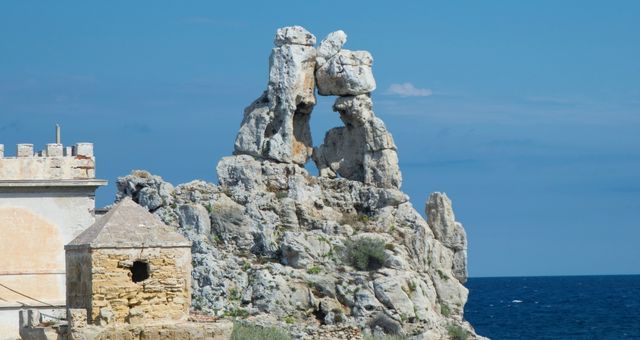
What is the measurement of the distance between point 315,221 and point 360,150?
4153 millimetres

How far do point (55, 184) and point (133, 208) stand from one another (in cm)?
754

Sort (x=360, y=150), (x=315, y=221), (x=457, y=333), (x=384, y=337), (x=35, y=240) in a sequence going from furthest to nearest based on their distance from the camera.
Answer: (x=360, y=150) < (x=315, y=221) < (x=457, y=333) < (x=384, y=337) < (x=35, y=240)

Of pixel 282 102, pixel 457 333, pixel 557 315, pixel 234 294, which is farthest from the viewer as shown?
pixel 557 315

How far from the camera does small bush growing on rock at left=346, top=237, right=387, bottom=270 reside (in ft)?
168

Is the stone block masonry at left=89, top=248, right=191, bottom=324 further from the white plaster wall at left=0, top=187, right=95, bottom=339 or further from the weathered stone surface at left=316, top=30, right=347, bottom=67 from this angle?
the weathered stone surface at left=316, top=30, right=347, bottom=67

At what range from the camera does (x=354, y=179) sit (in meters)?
56.5

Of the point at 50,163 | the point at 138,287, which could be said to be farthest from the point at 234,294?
the point at 138,287

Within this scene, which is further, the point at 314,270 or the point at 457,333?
the point at 457,333

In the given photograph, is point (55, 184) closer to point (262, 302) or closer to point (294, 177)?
point (262, 302)

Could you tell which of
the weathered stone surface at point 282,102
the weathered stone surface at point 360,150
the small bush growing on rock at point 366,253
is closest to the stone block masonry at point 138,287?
the small bush growing on rock at point 366,253

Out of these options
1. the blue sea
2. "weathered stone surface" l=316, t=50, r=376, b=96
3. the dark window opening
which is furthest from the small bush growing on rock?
the blue sea

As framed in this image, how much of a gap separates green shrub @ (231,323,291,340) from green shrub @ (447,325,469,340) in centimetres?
824

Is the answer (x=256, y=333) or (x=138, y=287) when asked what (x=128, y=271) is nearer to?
(x=138, y=287)

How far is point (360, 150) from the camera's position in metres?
56.2
